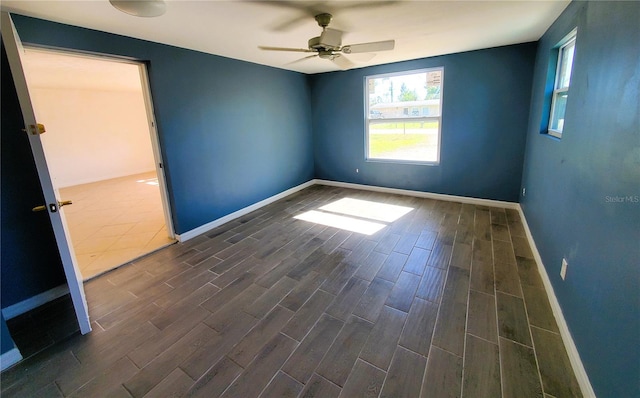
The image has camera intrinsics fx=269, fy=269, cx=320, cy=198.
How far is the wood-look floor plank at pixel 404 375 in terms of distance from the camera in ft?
A: 4.85

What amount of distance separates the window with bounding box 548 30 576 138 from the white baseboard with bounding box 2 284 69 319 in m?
4.86

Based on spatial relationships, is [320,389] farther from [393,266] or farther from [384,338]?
[393,266]

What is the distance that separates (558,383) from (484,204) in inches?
128

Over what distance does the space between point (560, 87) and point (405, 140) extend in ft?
7.65

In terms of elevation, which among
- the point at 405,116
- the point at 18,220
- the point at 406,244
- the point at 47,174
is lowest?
the point at 406,244

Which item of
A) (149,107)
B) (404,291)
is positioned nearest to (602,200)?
(404,291)

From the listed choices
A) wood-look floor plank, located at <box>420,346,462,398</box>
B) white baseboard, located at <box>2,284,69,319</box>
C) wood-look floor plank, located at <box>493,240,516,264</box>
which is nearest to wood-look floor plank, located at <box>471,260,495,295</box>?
wood-look floor plank, located at <box>493,240,516,264</box>

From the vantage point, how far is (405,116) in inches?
186

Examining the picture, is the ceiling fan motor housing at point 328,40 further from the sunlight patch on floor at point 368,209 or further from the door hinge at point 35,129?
the sunlight patch on floor at point 368,209

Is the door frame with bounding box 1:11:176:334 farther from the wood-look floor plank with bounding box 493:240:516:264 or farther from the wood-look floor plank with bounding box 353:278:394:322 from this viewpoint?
the wood-look floor plank with bounding box 493:240:516:264

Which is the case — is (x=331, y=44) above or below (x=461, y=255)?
above

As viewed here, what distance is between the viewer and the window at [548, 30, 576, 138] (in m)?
2.55

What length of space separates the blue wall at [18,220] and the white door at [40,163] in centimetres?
64

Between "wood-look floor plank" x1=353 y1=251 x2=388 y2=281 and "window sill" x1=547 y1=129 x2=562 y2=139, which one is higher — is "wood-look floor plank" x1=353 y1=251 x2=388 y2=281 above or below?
below
